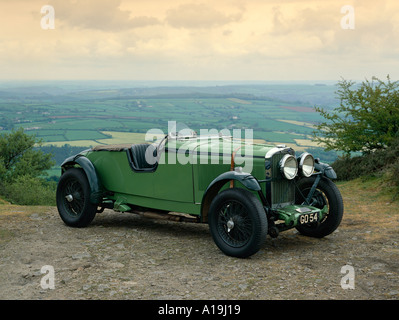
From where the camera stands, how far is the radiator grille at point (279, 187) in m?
6.42

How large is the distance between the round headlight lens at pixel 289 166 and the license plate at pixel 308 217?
536 millimetres

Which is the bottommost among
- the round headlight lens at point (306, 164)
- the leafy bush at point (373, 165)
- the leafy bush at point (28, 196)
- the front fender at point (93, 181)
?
the leafy bush at point (28, 196)

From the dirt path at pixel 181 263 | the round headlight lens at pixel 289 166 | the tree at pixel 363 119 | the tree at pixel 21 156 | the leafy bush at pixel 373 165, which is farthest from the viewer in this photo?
the tree at pixel 21 156

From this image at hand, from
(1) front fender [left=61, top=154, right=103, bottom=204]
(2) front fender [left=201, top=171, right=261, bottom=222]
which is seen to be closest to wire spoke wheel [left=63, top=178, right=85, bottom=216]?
(1) front fender [left=61, top=154, right=103, bottom=204]

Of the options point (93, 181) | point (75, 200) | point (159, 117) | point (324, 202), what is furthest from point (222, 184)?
point (159, 117)

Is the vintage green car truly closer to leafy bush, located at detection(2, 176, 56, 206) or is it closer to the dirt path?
the dirt path

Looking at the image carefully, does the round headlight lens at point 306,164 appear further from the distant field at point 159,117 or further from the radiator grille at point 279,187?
the distant field at point 159,117

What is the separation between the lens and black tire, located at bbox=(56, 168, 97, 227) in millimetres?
7824

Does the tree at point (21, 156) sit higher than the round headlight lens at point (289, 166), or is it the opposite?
the round headlight lens at point (289, 166)

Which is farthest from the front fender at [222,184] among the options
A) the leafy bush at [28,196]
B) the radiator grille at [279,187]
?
the leafy bush at [28,196]

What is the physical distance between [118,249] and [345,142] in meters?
10.9

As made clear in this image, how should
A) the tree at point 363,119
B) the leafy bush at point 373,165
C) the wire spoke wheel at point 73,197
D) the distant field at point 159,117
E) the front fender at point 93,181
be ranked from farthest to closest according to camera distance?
the distant field at point 159,117 < the tree at point 363,119 < the leafy bush at point 373,165 < the wire spoke wheel at point 73,197 < the front fender at point 93,181

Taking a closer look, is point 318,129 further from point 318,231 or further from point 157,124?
point 157,124

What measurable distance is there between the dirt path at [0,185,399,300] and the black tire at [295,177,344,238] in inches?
6.3
